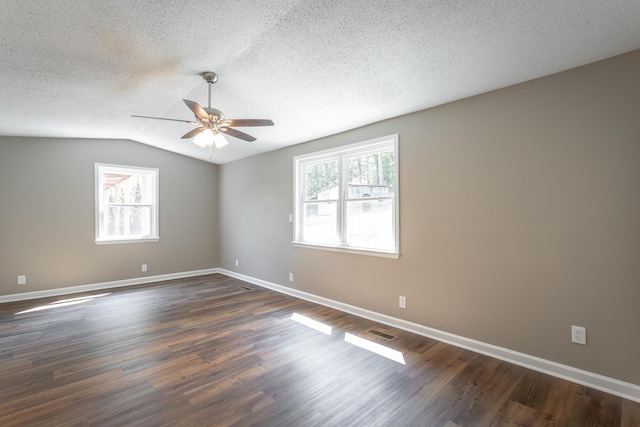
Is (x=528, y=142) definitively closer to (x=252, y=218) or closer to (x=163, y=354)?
(x=163, y=354)

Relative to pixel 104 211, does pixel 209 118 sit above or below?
above

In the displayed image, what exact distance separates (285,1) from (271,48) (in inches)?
21.3

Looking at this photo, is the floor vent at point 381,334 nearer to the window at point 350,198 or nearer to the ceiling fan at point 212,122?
the window at point 350,198

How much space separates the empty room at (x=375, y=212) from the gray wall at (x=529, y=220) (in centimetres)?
2

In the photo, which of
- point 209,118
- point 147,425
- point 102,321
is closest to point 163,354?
point 147,425

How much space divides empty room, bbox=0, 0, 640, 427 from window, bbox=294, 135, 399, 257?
3cm

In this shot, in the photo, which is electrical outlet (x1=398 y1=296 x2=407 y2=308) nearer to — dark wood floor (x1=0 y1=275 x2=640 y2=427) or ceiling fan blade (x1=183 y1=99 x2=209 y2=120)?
dark wood floor (x1=0 y1=275 x2=640 y2=427)

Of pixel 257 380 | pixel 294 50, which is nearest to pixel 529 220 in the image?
pixel 294 50

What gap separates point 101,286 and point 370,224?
4.83 metres

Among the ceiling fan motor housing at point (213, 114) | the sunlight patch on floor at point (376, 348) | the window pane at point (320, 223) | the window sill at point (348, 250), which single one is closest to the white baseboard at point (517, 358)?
the sunlight patch on floor at point (376, 348)

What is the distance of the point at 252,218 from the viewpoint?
227 inches

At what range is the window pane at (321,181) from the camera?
4.39 metres

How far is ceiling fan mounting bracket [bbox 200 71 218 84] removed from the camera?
2.91 m

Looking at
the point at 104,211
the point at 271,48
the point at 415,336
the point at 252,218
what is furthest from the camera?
the point at 252,218
